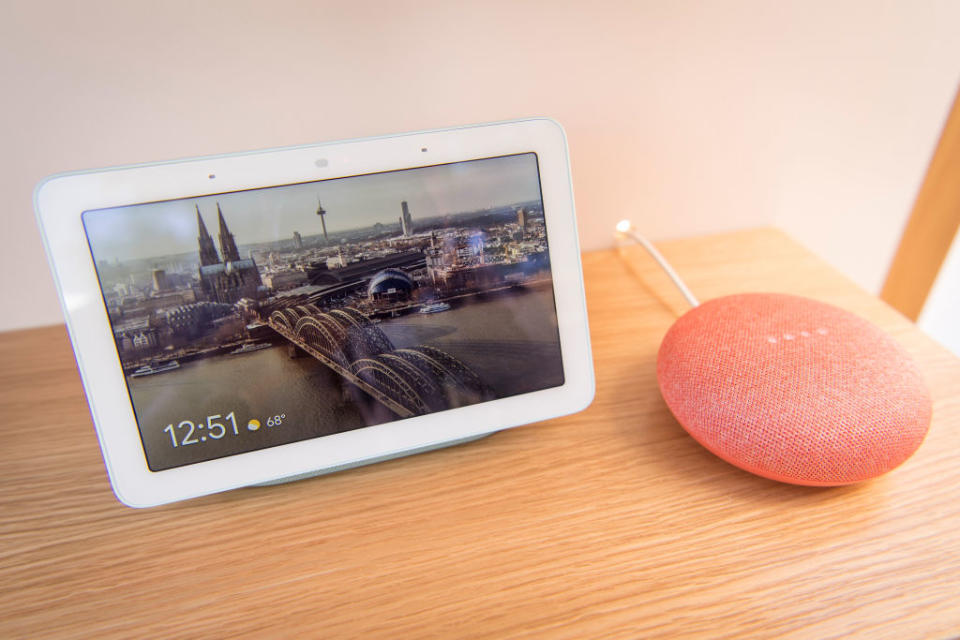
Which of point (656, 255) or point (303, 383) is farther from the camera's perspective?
point (656, 255)

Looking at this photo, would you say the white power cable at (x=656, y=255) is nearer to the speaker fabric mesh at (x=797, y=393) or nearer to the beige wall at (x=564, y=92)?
the beige wall at (x=564, y=92)

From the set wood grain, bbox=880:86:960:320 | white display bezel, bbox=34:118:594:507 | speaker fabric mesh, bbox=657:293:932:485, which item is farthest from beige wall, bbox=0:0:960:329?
speaker fabric mesh, bbox=657:293:932:485

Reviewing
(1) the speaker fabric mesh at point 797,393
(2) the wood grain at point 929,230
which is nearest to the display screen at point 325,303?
(1) the speaker fabric mesh at point 797,393

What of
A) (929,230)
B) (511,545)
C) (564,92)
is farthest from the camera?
(929,230)

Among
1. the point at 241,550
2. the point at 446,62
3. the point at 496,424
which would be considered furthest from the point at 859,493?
the point at 446,62

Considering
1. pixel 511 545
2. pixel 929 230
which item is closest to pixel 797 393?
pixel 511 545

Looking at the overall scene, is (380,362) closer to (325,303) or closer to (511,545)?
(325,303)
